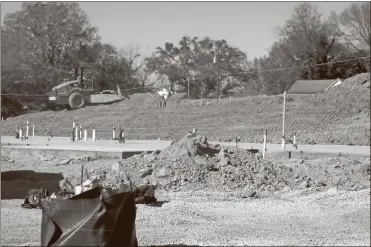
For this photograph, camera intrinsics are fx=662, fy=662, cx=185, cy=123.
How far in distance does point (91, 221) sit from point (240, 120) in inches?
733

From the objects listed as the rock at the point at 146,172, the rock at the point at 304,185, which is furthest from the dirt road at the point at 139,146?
the rock at the point at 304,185

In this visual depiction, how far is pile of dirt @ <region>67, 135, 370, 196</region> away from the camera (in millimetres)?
15625

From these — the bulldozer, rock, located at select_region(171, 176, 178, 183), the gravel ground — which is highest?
the bulldozer

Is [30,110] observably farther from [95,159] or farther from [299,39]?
[299,39]

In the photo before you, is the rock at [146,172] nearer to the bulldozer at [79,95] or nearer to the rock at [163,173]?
the rock at [163,173]

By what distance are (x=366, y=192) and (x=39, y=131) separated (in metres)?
18.9

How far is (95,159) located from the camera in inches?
863

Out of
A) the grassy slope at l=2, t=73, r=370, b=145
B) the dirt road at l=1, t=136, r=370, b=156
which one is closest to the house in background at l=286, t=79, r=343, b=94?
the dirt road at l=1, t=136, r=370, b=156

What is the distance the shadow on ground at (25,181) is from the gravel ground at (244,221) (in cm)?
282

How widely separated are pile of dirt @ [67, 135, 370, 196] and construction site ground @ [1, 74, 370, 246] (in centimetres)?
3

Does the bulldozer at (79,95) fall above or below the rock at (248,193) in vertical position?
above

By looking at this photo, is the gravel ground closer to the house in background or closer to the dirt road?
the house in background

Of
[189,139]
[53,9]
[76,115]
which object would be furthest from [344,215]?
[76,115]

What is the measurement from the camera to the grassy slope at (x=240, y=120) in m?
24.5
